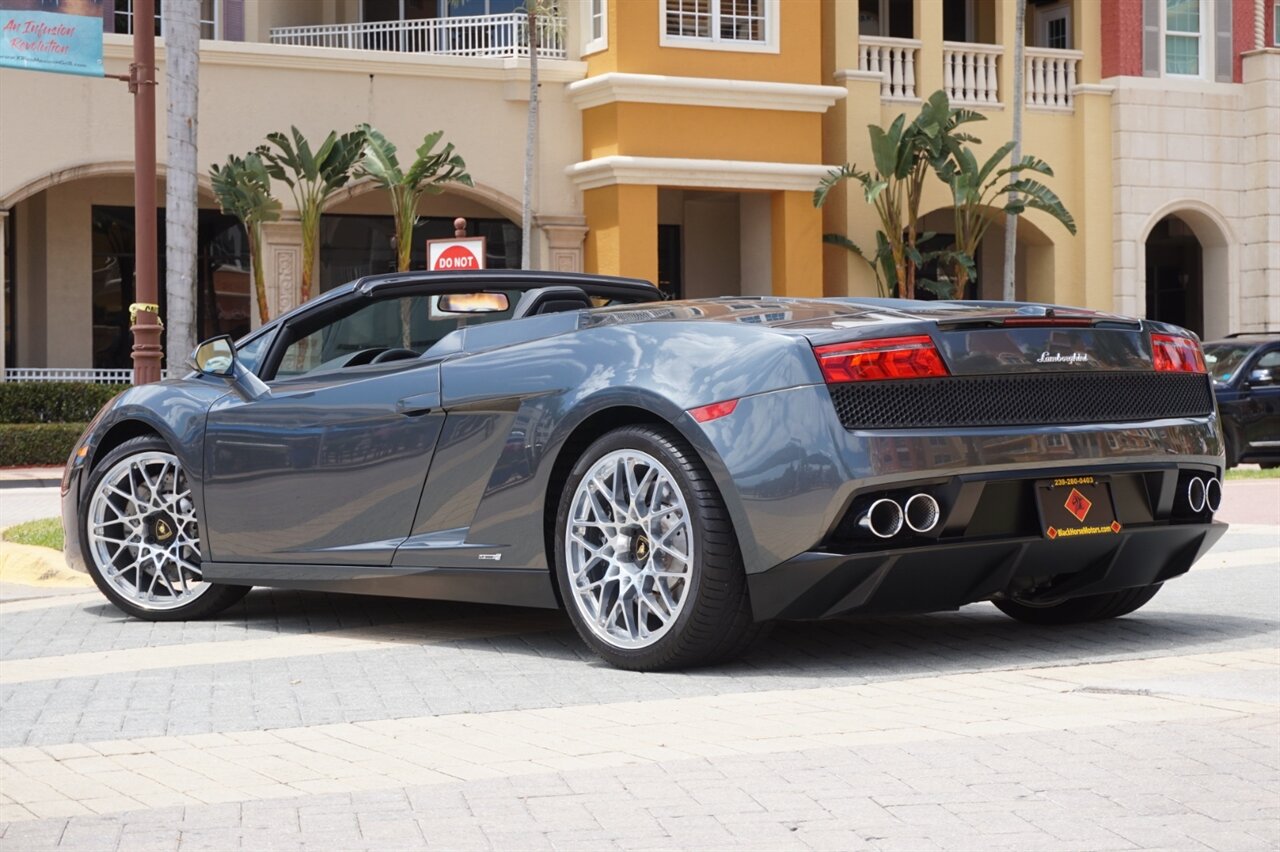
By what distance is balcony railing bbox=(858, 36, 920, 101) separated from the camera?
30000 millimetres

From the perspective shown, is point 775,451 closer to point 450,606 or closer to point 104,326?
→ point 450,606

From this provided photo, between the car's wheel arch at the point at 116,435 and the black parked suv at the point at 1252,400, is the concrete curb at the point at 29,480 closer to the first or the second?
the black parked suv at the point at 1252,400

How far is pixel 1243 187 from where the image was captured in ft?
106

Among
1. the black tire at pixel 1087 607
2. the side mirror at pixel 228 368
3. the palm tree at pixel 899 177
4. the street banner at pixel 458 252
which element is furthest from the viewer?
the palm tree at pixel 899 177

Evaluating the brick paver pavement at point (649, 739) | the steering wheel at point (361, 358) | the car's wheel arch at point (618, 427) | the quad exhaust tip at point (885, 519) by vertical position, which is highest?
the steering wheel at point (361, 358)

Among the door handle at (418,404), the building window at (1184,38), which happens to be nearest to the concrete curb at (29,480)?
the door handle at (418,404)

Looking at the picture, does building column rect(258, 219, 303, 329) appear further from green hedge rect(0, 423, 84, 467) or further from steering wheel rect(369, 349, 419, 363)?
steering wheel rect(369, 349, 419, 363)

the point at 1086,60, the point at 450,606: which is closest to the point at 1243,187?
the point at 1086,60

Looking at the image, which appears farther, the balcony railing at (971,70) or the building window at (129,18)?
the balcony railing at (971,70)

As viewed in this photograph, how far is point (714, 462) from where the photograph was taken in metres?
5.91

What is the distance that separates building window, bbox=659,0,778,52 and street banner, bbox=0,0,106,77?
926cm

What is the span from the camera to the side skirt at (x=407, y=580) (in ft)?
21.4

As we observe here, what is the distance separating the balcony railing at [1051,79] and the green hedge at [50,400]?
1533 centimetres

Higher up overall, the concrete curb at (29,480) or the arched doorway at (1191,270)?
the arched doorway at (1191,270)
